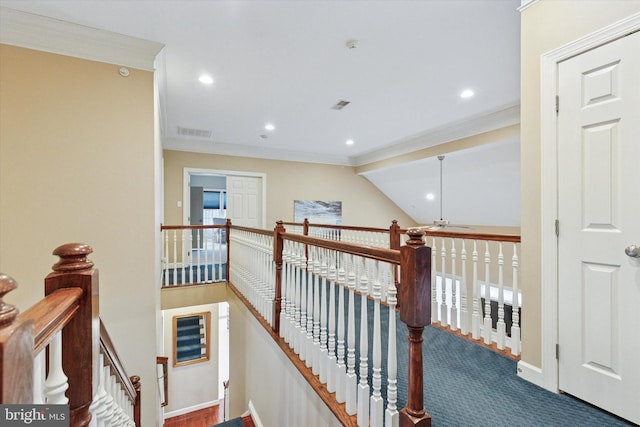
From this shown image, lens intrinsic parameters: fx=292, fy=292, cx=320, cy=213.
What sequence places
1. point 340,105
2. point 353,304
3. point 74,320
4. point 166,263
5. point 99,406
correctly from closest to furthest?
1. point 74,320
2. point 99,406
3. point 353,304
4. point 340,105
5. point 166,263

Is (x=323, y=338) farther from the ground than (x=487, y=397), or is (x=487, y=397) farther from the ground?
(x=323, y=338)

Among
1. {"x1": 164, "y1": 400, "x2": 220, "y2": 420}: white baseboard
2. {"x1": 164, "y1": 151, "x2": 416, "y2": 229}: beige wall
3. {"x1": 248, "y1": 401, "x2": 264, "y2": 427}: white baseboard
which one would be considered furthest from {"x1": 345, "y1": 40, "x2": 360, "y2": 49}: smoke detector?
{"x1": 164, "y1": 400, "x2": 220, "y2": 420}: white baseboard

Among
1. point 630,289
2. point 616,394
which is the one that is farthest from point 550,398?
point 630,289

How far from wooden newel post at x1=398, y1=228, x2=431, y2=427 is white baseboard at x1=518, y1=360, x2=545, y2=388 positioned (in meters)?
1.13

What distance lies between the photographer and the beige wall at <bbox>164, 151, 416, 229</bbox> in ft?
18.6

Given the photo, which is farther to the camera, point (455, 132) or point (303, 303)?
point (455, 132)

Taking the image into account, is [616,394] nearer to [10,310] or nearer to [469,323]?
[469,323]

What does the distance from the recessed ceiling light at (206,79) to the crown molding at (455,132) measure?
12.6 ft

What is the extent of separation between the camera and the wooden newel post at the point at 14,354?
16.7 inches

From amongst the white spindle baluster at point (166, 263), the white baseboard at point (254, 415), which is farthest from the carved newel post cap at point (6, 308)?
the white spindle baluster at point (166, 263)

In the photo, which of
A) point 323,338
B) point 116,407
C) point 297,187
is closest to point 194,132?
point 297,187

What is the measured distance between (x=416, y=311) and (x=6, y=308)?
1092 millimetres

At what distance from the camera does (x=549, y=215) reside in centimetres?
173

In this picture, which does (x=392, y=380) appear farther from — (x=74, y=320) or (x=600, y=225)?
(x=600, y=225)
